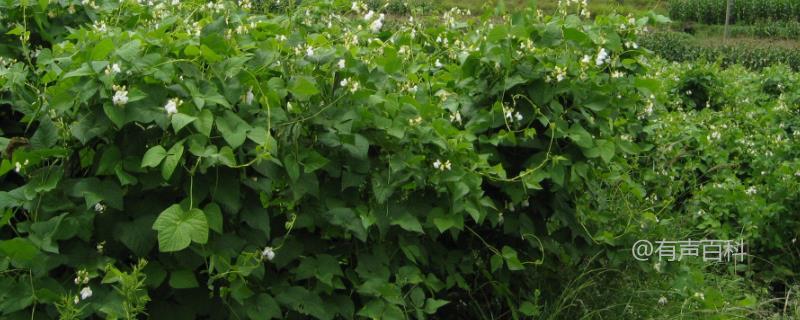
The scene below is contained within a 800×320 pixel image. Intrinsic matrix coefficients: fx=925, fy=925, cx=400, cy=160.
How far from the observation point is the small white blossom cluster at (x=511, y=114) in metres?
2.84

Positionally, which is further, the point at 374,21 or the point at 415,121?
the point at 374,21

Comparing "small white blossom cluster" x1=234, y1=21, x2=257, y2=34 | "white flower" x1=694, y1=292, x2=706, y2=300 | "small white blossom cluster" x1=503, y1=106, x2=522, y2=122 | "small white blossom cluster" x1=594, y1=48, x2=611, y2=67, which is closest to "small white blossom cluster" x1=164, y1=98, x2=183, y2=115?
"small white blossom cluster" x1=234, y1=21, x2=257, y2=34

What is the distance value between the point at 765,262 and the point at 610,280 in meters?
1.36

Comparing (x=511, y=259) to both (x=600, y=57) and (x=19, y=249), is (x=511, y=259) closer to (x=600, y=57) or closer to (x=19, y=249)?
(x=600, y=57)

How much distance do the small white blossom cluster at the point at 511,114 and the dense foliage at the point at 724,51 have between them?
14.4 m

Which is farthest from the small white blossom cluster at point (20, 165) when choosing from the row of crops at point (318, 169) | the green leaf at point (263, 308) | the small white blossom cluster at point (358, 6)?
the small white blossom cluster at point (358, 6)

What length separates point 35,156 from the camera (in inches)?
85.3

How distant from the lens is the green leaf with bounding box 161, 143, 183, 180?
205 cm

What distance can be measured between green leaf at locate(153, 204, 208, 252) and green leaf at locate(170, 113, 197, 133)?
186 mm

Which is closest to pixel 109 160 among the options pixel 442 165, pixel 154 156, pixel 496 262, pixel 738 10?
pixel 154 156

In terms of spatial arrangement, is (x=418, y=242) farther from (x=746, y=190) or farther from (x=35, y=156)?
(x=746, y=190)

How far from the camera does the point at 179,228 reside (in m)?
2.06

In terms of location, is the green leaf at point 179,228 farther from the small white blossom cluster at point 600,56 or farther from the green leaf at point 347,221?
the small white blossom cluster at point 600,56

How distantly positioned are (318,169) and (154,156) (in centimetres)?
51
